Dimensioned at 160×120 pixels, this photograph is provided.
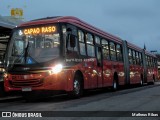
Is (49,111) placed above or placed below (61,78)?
below

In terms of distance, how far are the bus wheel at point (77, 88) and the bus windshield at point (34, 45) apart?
1.64 metres

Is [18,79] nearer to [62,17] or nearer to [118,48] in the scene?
[62,17]

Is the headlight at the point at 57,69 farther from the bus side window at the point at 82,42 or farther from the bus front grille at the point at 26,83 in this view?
the bus side window at the point at 82,42

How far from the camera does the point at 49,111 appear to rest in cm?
1080

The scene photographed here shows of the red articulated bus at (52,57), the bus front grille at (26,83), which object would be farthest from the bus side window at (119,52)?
the bus front grille at (26,83)

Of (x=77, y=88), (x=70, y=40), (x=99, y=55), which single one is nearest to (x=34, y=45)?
(x=70, y=40)

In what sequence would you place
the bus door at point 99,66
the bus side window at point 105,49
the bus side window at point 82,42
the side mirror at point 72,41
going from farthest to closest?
the bus side window at point 105,49 < the bus door at point 99,66 < the bus side window at point 82,42 < the side mirror at point 72,41

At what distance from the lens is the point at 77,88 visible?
15602 mm

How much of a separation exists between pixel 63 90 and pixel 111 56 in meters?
7.87

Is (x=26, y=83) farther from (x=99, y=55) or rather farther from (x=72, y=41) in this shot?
(x=99, y=55)

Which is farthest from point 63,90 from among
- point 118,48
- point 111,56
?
point 118,48

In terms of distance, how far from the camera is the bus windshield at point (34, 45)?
47.5 feet

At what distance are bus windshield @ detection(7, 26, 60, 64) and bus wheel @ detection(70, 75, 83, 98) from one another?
64.5 inches

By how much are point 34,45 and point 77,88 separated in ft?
8.09
